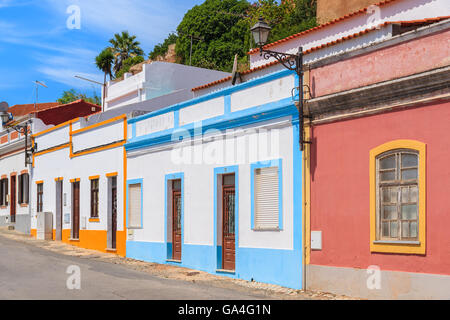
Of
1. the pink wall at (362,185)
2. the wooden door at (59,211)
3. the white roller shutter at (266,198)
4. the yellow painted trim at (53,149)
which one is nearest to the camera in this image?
the pink wall at (362,185)

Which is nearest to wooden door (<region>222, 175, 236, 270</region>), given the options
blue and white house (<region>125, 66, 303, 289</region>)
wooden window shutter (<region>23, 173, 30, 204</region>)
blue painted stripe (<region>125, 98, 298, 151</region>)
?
blue and white house (<region>125, 66, 303, 289</region>)

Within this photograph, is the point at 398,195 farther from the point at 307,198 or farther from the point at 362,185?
the point at 307,198

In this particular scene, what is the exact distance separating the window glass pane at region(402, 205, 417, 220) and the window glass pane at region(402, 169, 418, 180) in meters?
0.49

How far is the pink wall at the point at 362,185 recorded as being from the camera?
10.3m

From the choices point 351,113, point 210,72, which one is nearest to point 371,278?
point 351,113

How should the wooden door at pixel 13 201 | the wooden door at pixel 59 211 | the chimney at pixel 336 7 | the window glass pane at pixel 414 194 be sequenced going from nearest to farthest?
the window glass pane at pixel 414 194 → the wooden door at pixel 59 211 → the chimney at pixel 336 7 → the wooden door at pixel 13 201

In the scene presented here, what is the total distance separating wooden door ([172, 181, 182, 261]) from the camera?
59.6ft

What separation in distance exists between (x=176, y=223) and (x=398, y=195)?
8.47m

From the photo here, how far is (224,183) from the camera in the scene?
1623cm

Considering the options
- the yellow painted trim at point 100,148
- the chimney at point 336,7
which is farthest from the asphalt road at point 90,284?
the chimney at point 336,7

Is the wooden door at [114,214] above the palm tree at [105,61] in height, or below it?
below

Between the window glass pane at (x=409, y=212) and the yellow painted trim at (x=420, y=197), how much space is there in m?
0.24

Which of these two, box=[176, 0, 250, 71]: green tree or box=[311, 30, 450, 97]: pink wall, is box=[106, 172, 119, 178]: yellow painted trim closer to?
box=[311, 30, 450, 97]: pink wall

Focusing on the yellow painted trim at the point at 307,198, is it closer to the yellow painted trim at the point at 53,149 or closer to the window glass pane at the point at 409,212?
the window glass pane at the point at 409,212
